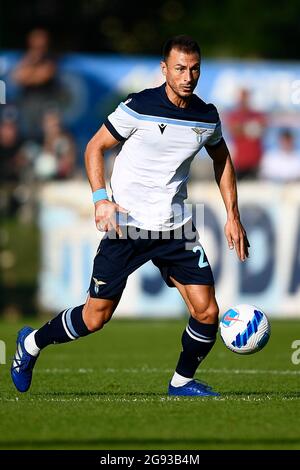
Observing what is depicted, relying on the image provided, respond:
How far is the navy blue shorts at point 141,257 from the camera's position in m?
7.96

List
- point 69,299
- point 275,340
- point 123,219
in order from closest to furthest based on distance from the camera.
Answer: point 123,219 < point 275,340 < point 69,299

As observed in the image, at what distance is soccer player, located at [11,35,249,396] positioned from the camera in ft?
25.8

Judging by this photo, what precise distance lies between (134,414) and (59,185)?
30.9ft

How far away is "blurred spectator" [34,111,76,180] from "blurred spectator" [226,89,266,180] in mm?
2639

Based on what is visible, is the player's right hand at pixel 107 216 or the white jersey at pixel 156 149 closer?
the player's right hand at pixel 107 216

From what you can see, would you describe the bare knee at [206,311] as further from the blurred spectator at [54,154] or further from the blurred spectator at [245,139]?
the blurred spectator at [245,139]

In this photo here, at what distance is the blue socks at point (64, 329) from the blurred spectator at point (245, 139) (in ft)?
35.9

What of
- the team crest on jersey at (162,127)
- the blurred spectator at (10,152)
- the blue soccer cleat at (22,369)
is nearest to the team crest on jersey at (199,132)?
the team crest on jersey at (162,127)

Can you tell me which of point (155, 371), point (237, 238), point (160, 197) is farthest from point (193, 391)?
point (155, 371)

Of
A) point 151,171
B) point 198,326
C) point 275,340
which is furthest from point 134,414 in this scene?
point 275,340

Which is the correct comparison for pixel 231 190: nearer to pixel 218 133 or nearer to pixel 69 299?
pixel 218 133

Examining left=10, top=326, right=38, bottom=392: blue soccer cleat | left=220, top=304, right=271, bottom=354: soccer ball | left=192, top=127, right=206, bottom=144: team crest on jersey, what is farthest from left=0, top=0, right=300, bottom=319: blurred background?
left=192, top=127, right=206, bottom=144: team crest on jersey

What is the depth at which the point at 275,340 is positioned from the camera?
13758 mm

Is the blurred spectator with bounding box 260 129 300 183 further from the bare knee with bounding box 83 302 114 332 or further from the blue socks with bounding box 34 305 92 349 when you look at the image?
the bare knee with bounding box 83 302 114 332
